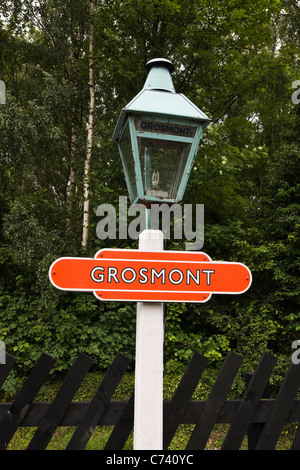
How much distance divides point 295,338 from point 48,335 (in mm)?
4686

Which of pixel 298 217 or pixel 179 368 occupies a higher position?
pixel 298 217

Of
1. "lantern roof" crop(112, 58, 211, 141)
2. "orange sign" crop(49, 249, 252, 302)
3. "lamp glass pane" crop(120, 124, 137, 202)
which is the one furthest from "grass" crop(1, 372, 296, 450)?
"lantern roof" crop(112, 58, 211, 141)

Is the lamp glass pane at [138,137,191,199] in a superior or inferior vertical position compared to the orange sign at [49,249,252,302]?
superior

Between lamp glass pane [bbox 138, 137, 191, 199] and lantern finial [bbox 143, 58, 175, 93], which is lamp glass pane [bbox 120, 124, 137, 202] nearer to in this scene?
lamp glass pane [bbox 138, 137, 191, 199]

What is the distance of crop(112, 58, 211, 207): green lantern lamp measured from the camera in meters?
1.78

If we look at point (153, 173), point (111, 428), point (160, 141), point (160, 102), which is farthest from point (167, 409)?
point (111, 428)

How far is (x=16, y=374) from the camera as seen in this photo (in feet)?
21.8

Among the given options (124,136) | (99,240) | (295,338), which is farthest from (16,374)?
(124,136)

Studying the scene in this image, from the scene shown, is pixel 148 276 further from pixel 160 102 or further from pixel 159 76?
pixel 159 76

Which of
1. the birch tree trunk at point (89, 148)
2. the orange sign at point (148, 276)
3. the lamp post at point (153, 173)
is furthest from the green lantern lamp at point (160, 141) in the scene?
the birch tree trunk at point (89, 148)

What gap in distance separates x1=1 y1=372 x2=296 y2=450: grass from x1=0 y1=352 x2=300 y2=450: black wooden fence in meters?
3.24
